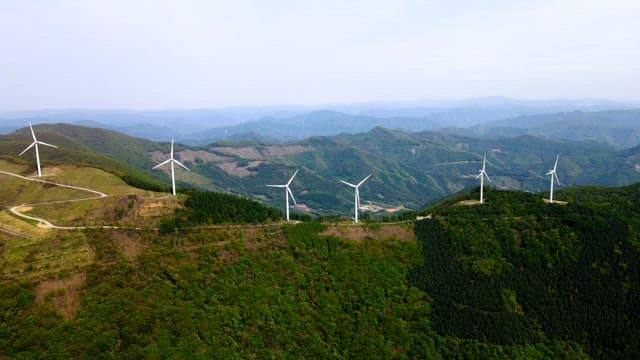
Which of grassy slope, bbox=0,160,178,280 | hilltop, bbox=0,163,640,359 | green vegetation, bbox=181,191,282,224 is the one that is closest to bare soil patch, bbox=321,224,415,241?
hilltop, bbox=0,163,640,359

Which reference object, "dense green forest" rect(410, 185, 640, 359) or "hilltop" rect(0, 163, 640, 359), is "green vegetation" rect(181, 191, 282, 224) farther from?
"dense green forest" rect(410, 185, 640, 359)

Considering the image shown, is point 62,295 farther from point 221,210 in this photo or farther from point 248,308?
point 221,210

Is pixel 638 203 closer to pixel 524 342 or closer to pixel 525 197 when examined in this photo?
pixel 525 197

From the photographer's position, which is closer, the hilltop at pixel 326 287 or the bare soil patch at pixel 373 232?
the hilltop at pixel 326 287

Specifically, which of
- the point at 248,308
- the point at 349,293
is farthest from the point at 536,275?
the point at 248,308

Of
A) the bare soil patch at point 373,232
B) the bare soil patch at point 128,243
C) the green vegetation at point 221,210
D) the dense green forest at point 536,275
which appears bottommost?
the dense green forest at point 536,275

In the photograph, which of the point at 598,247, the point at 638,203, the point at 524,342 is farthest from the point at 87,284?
the point at 638,203

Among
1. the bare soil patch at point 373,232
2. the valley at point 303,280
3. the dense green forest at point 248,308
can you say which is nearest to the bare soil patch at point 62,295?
the valley at point 303,280

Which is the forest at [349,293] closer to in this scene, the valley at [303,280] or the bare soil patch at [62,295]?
the valley at [303,280]

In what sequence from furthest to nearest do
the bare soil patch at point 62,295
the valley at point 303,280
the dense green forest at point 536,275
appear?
the dense green forest at point 536,275 < the valley at point 303,280 < the bare soil patch at point 62,295
